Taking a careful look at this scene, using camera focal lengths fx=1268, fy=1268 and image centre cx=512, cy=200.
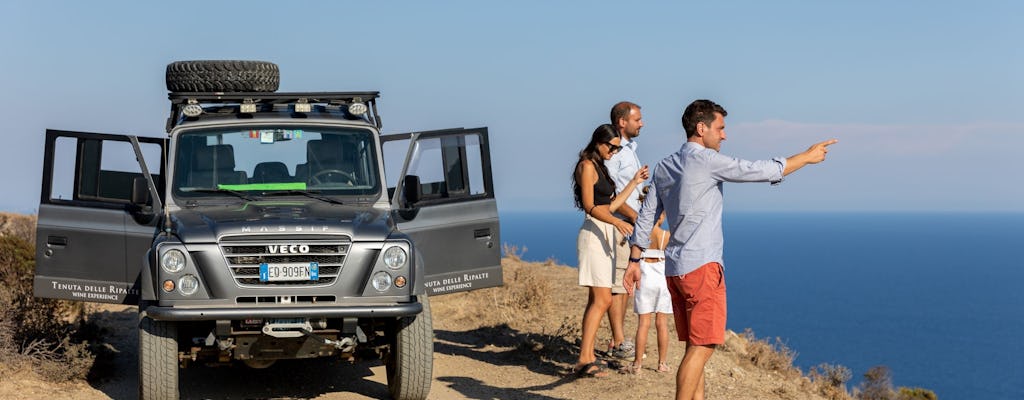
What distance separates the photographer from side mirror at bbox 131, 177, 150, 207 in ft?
30.0

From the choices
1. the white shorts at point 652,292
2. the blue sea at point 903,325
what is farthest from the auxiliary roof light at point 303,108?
the blue sea at point 903,325

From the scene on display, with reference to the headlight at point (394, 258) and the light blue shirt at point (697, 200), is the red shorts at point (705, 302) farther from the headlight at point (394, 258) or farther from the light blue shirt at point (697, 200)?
the headlight at point (394, 258)

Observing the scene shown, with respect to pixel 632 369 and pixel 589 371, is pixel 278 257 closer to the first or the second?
pixel 589 371

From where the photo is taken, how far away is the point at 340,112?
10570 millimetres

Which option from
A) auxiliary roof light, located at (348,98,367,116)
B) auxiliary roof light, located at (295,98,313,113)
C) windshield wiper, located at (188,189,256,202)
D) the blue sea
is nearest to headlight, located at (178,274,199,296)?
windshield wiper, located at (188,189,256,202)

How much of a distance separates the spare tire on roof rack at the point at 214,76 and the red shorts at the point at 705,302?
5307 millimetres

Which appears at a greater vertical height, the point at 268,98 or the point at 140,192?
the point at 268,98

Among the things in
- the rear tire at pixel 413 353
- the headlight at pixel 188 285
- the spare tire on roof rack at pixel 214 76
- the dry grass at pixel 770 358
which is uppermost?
the spare tire on roof rack at pixel 214 76

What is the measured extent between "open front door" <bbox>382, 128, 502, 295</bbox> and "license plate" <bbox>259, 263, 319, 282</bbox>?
1.38m

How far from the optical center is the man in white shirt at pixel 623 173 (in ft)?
33.2

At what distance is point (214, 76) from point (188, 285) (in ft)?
10.6

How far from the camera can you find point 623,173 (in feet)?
33.7

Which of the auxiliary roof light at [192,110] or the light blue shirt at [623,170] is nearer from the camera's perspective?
the auxiliary roof light at [192,110]

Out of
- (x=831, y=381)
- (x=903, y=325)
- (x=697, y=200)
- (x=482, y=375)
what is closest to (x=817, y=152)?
(x=697, y=200)
